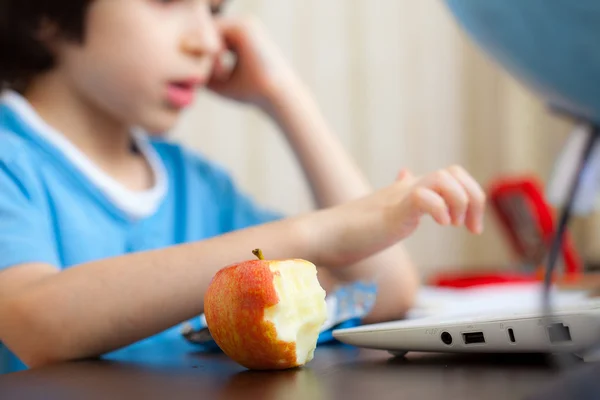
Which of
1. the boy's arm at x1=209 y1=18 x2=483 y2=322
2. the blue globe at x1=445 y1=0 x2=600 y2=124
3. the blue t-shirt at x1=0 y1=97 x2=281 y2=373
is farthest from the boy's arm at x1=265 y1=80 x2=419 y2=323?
the blue globe at x1=445 y1=0 x2=600 y2=124

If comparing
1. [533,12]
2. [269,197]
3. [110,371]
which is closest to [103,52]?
[110,371]

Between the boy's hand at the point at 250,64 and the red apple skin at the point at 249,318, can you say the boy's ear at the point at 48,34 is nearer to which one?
the boy's hand at the point at 250,64

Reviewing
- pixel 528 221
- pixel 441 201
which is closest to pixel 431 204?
pixel 441 201

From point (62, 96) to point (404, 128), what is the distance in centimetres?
148

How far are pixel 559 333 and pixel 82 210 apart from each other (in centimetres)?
64

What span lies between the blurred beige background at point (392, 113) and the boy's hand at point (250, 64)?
2.07 ft

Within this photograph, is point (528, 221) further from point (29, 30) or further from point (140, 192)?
point (29, 30)

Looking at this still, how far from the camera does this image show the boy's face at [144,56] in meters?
0.83

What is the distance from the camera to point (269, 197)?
186cm

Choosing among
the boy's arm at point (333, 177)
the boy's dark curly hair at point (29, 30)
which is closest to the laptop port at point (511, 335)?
the boy's arm at point (333, 177)

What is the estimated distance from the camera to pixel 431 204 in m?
0.51

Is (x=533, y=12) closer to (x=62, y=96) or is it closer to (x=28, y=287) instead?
(x=28, y=287)

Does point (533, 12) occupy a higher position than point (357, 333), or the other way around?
point (533, 12)

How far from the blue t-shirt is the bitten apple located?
0.74 ft
